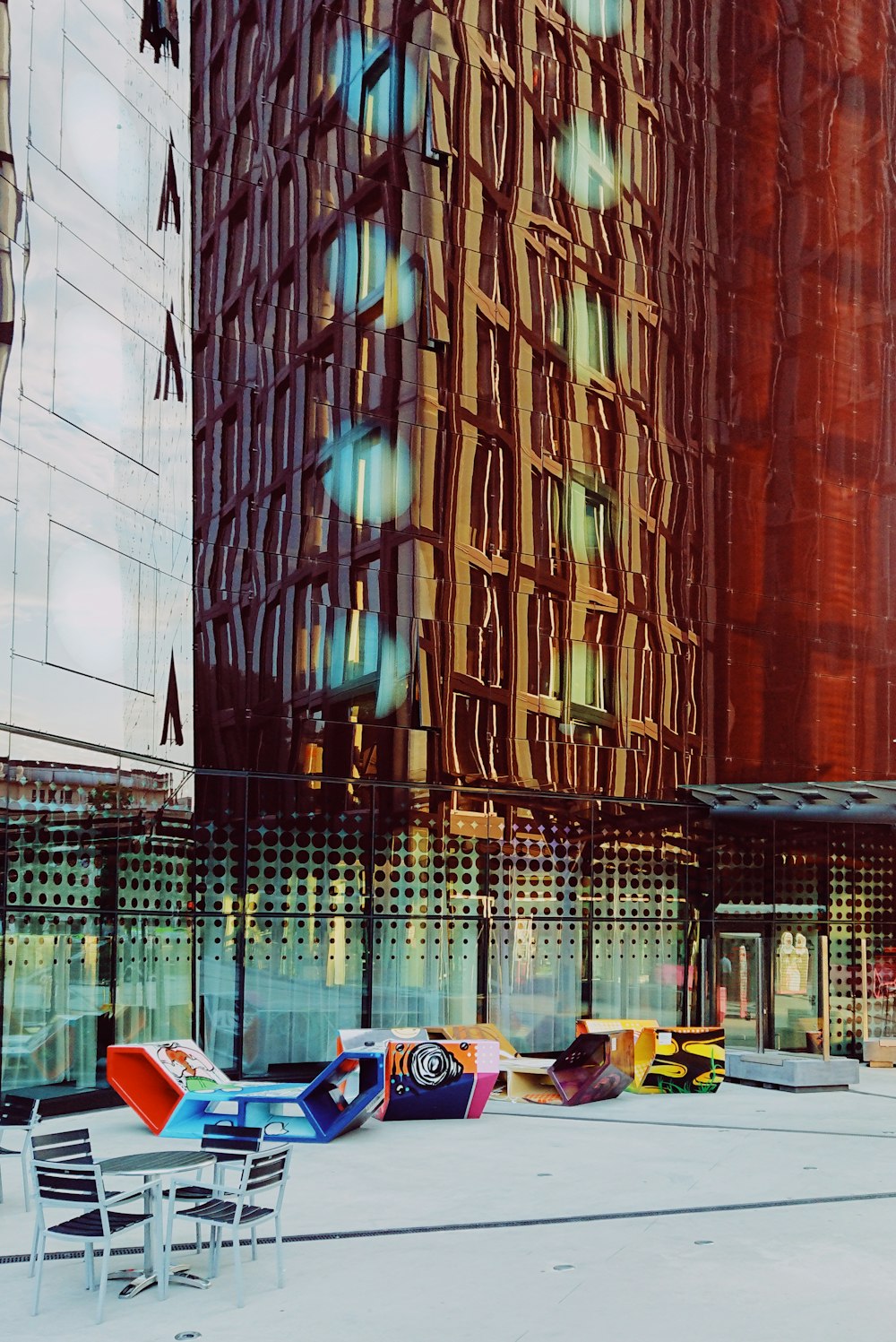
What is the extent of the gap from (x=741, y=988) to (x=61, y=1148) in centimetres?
1871

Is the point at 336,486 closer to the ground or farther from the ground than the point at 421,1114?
farther from the ground

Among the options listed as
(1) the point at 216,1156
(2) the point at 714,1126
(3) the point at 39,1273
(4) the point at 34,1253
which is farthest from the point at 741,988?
(3) the point at 39,1273

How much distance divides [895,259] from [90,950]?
70.4 feet

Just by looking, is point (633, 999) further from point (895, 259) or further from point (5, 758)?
point (895, 259)

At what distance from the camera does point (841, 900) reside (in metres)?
27.8

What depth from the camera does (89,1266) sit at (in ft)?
31.6

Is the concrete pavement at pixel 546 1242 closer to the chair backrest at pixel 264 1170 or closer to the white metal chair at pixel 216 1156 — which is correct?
the white metal chair at pixel 216 1156

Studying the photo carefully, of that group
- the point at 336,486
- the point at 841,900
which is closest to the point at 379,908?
the point at 336,486

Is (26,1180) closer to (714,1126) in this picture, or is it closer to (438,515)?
(714,1126)

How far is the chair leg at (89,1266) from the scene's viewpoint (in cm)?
959

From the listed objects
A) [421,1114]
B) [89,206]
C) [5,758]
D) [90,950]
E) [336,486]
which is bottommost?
[421,1114]

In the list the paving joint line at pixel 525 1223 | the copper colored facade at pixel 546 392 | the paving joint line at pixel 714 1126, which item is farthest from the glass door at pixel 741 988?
the paving joint line at pixel 525 1223

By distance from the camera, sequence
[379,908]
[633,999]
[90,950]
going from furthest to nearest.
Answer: [633,999] < [379,908] < [90,950]

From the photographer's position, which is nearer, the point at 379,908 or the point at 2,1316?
the point at 2,1316
